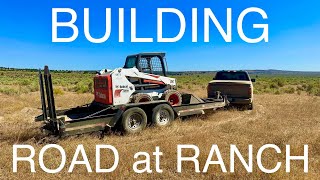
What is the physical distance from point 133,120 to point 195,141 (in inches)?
85.8

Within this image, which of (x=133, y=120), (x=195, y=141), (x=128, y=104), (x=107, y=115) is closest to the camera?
(x=195, y=141)

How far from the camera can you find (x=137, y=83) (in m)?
10.7

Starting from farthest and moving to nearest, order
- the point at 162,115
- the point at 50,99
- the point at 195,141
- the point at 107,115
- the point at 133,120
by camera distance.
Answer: the point at 162,115
the point at 133,120
the point at 107,115
the point at 50,99
the point at 195,141

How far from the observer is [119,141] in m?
8.70

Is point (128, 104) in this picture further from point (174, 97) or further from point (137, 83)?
point (174, 97)

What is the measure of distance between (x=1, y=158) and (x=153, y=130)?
408 cm

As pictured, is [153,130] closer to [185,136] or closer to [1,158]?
[185,136]

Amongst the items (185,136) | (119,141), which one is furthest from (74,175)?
(185,136)

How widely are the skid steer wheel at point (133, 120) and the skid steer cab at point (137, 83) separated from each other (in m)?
0.64

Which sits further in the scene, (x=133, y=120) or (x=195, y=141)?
(x=133, y=120)

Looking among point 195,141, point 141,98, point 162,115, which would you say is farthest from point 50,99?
point 195,141

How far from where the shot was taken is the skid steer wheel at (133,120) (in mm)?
9359

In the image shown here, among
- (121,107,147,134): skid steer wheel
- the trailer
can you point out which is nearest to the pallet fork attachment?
the trailer

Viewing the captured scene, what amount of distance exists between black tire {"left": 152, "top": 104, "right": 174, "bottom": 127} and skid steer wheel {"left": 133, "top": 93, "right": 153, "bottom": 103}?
0.52 metres
